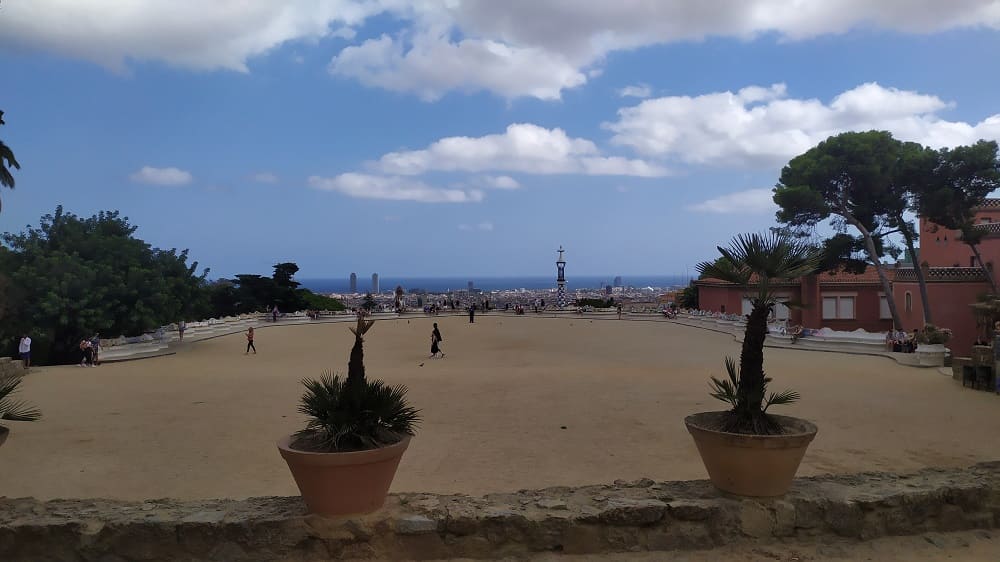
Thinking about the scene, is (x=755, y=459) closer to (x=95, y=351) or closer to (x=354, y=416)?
(x=354, y=416)

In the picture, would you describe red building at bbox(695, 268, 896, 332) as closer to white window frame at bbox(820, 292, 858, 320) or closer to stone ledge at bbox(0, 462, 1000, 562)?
white window frame at bbox(820, 292, 858, 320)

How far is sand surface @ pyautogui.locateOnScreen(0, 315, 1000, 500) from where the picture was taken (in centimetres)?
694

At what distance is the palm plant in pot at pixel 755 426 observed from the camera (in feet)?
12.8

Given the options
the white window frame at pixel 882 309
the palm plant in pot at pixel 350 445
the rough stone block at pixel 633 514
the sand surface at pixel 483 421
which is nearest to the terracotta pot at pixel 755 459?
the rough stone block at pixel 633 514

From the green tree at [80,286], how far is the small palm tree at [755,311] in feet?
66.7

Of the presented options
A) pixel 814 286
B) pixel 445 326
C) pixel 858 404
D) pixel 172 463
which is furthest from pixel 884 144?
pixel 172 463

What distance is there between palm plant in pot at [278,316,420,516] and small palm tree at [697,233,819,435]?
2164 mm

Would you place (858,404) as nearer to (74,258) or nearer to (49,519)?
(49,519)

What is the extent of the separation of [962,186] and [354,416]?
29.6 m

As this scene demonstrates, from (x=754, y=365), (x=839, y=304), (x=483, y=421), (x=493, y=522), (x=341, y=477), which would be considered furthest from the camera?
(x=839, y=304)

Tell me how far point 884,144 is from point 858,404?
20.6 metres

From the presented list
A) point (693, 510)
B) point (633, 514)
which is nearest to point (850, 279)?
point (693, 510)

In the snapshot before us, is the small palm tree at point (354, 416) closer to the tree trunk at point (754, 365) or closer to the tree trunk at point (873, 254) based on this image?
the tree trunk at point (754, 365)

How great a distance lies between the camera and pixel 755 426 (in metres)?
4.08
